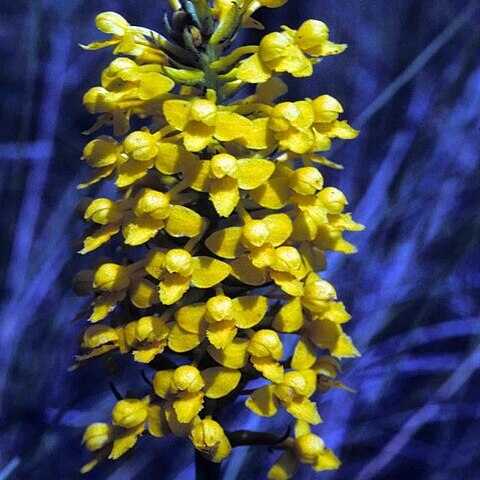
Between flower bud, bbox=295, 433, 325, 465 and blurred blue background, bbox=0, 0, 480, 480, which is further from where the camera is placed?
blurred blue background, bbox=0, 0, 480, 480

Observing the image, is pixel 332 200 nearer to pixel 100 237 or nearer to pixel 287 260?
pixel 287 260

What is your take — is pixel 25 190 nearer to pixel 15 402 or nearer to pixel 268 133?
pixel 15 402

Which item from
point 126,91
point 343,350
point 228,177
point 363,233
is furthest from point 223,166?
point 363,233

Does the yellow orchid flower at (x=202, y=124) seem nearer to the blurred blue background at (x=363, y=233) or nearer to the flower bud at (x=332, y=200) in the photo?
the flower bud at (x=332, y=200)

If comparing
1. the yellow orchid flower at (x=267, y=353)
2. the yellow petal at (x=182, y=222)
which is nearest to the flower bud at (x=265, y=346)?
the yellow orchid flower at (x=267, y=353)

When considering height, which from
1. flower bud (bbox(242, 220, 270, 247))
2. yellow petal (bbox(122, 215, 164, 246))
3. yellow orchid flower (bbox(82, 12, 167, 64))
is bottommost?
yellow petal (bbox(122, 215, 164, 246))

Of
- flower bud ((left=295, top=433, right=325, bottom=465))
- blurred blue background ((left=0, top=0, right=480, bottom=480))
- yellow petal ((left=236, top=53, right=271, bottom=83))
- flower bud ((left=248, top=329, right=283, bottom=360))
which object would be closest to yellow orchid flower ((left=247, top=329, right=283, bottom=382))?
flower bud ((left=248, top=329, right=283, bottom=360))

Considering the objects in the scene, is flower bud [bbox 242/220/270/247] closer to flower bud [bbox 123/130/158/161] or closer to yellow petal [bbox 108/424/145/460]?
flower bud [bbox 123/130/158/161]
